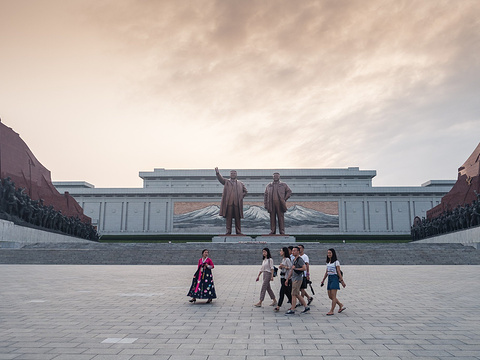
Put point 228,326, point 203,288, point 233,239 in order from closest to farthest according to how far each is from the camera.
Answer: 1. point 228,326
2. point 203,288
3. point 233,239

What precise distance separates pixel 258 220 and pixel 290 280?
1358 inches

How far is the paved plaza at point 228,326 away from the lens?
3.70 meters

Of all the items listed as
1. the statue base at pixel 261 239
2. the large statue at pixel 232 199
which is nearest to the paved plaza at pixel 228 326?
the large statue at pixel 232 199

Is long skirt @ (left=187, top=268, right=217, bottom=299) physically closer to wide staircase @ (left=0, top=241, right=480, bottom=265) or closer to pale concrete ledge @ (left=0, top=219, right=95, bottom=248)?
wide staircase @ (left=0, top=241, right=480, bottom=265)

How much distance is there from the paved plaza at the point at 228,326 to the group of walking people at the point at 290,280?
18 cm

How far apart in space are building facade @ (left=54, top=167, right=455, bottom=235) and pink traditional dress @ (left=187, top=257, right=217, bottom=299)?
33.3 m

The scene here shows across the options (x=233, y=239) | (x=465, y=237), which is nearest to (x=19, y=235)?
(x=233, y=239)

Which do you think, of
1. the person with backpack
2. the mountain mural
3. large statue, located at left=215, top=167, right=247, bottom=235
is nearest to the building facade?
the mountain mural

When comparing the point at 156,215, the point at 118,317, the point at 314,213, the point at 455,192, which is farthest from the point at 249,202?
the point at 118,317

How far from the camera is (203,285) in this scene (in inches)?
259

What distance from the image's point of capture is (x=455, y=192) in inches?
1043

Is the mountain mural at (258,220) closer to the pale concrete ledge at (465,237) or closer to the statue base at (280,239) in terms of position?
the pale concrete ledge at (465,237)

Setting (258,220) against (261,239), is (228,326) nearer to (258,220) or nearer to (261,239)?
(261,239)

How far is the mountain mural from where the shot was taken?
4031cm
